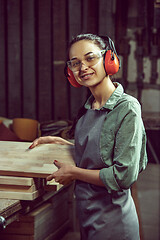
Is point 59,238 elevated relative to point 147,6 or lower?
lower

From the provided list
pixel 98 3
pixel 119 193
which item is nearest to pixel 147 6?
pixel 98 3

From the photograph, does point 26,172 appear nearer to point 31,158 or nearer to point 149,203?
point 31,158

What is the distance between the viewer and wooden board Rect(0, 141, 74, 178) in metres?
1.57

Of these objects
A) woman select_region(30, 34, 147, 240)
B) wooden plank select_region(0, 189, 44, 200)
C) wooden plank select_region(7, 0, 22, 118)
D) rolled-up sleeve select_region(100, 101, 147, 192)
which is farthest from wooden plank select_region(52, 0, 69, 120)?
rolled-up sleeve select_region(100, 101, 147, 192)

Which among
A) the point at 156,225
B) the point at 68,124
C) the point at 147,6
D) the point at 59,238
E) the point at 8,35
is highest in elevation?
the point at 147,6

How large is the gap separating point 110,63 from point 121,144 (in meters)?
0.43

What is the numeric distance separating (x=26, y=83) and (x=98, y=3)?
1.79m

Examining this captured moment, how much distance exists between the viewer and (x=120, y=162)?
4.65 feet

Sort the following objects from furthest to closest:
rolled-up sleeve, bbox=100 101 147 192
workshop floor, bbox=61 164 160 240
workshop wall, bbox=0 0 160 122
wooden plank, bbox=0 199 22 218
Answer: workshop wall, bbox=0 0 160 122
workshop floor, bbox=61 164 160 240
wooden plank, bbox=0 199 22 218
rolled-up sleeve, bbox=100 101 147 192

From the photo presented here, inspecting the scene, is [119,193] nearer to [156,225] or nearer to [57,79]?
[156,225]

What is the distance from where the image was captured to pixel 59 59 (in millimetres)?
5195

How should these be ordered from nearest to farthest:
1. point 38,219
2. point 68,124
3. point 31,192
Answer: point 31,192, point 38,219, point 68,124

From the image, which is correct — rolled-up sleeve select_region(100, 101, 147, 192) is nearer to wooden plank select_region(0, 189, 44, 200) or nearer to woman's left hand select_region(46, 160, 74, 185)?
woman's left hand select_region(46, 160, 74, 185)

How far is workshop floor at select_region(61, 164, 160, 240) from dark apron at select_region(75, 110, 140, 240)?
1679 mm
